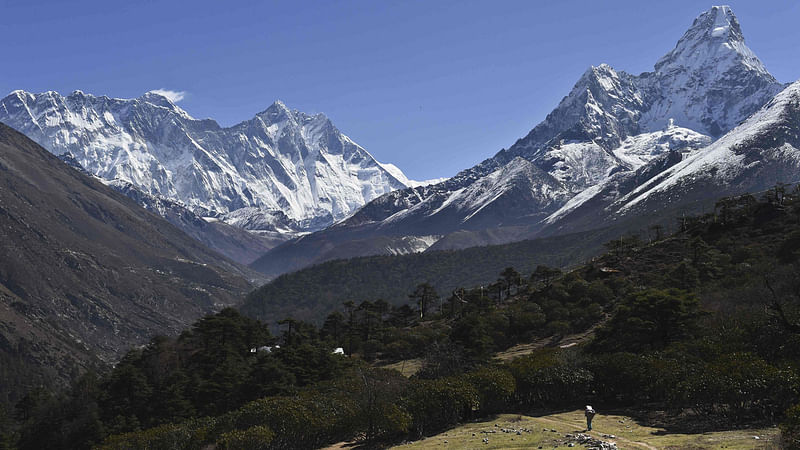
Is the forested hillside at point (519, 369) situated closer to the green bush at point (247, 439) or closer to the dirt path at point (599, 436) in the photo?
the green bush at point (247, 439)

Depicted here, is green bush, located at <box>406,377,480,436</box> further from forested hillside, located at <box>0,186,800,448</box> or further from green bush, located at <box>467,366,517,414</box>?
green bush, located at <box>467,366,517,414</box>

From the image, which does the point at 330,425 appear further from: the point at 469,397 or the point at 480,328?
the point at 480,328

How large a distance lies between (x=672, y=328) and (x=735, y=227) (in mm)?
106176

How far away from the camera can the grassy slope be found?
2067 inches

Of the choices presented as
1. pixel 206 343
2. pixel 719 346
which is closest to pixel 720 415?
pixel 719 346

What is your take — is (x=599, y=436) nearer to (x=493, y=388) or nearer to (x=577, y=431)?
(x=577, y=431)

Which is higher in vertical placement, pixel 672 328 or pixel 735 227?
pixel 735 227

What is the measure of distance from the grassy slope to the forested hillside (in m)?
3.12

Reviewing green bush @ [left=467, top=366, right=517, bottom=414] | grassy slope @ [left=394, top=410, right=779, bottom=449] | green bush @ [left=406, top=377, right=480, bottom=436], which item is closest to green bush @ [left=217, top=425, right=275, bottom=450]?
grassy slope @ [left=394, top=410, right=779, bottom=449]

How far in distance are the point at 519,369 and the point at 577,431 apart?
24.1 m

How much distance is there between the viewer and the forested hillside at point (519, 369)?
7012 cm

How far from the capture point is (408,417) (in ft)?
248

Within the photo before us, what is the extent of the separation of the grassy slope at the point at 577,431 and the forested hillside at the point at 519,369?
312cm

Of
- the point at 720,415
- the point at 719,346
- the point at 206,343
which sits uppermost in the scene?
the point at 206,343
